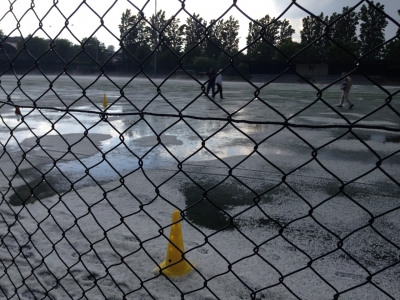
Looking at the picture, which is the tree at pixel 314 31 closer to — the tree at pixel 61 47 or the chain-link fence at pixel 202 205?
the chain-link fence at pixel 202 205

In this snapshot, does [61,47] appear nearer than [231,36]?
No

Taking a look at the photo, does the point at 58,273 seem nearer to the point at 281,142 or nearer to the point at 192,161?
the point at 192,161

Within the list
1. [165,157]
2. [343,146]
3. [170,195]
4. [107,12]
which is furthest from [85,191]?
[343,146]

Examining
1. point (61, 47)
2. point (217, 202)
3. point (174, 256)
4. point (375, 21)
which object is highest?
point (375, 21)

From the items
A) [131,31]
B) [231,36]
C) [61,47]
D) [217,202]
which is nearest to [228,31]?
[231,36]

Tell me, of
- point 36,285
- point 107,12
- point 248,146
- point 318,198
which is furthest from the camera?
point 248,146

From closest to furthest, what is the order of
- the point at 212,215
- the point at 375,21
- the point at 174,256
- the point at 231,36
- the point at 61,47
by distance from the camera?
the point at 375,21, the point at 231,36, the point at 174,256, the point at 212,215, the point at 61,47

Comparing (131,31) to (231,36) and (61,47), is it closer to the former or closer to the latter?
(231,36)

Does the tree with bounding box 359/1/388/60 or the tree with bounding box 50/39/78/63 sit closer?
the tree with bounding box 359/1/388/60

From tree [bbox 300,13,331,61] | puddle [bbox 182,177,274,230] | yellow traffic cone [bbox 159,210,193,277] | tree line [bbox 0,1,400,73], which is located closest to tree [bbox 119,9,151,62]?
tree line [bbox 0,1,400,73]

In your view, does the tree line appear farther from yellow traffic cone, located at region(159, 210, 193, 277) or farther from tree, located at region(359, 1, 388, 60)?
yellow traffic cone, located at region(159, 210, 193, 277)

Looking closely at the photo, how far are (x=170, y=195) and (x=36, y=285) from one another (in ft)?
7.33

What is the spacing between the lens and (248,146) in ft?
26.2

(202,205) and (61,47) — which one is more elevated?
(61,47)
